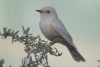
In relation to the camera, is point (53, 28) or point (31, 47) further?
point (53, 28)

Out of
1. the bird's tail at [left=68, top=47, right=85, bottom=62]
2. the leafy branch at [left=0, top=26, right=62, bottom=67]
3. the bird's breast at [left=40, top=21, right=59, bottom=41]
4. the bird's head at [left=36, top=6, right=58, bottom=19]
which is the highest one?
the leafy branch at [left=0, top=26, right=62, bottom=67]

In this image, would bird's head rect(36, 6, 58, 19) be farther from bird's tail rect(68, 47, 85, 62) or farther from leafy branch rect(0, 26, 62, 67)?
leafy branch rect(0, 26, 62, 67)

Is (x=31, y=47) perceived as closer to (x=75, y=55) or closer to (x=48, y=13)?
(x=75, y=55)

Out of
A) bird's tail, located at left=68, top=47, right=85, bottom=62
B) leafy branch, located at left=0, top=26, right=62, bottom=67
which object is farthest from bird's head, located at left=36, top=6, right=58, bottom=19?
leafy branch, located at left=0, top=26, right=62, bottom=67

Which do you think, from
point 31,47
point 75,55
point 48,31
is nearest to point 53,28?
point 48,31

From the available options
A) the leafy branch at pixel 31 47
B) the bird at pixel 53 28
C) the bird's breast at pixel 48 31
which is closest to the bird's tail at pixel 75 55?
the bird at pixel 53 28

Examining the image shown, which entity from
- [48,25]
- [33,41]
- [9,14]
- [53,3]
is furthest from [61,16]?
[33,41]
